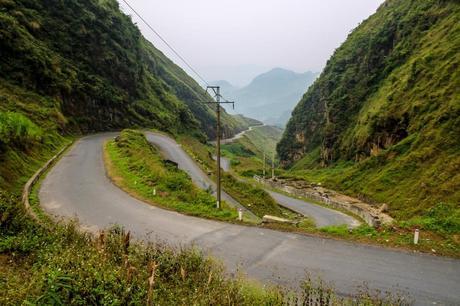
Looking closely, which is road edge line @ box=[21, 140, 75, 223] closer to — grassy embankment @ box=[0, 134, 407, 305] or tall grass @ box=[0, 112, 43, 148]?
tall grass @ box=[0, 112, 43, 148]

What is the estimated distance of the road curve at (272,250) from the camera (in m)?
11.2

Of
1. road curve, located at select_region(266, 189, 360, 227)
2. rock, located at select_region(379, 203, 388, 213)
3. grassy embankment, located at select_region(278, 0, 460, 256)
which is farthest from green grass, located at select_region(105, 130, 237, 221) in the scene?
rock, located at select_region(379, 203, 388, 213)

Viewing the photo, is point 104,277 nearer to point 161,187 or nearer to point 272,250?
point 272,250

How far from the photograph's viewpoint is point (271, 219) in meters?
18.3

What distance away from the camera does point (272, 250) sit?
14.3 meters

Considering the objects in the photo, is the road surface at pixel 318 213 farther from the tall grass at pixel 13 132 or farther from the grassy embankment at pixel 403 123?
the tall grass at pixel 13 132

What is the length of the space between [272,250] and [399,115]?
51.5 m

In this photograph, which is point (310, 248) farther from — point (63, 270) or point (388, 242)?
point (63, 270)

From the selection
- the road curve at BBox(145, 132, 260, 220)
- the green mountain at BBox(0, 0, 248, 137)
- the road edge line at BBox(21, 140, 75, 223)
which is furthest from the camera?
the green mountain at BBox(0, 0, 248, 137)

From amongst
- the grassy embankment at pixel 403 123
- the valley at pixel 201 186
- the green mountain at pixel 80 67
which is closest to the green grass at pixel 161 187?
the valley at pixel 201 186

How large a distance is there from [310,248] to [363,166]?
4780cm

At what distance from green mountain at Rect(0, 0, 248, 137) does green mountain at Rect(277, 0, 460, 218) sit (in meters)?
39.3

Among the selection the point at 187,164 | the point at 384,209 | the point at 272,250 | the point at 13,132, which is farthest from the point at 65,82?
the point at 384,209

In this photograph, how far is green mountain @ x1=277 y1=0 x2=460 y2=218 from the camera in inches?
1607
